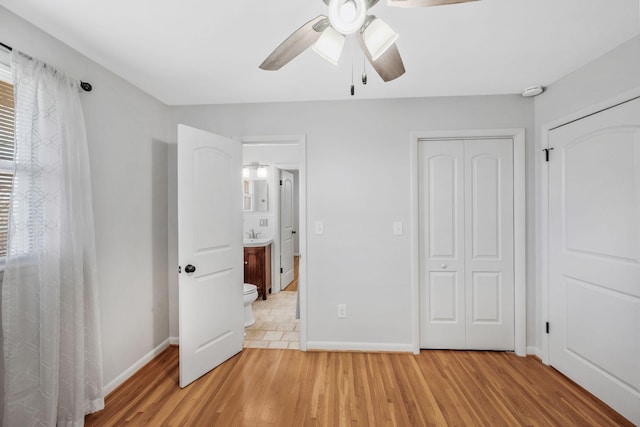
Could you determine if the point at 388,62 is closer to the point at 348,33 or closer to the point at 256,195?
the point at 348,33

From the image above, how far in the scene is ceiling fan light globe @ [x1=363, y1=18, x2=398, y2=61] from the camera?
1.09 metres

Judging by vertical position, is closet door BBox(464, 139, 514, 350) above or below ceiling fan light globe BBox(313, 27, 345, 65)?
below

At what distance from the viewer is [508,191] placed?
2387mm

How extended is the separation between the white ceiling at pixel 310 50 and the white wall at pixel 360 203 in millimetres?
220

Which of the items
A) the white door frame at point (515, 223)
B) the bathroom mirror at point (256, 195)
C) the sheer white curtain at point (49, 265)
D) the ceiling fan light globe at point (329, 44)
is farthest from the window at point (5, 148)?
the bathroom mirror at point (256, 195)

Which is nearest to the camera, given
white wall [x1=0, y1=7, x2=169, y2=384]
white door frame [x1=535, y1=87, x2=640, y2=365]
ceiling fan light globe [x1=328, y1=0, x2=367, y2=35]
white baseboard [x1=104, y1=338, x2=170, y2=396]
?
ceiling fan light globe [x1=328, y1=0, x2=367, y2=35]

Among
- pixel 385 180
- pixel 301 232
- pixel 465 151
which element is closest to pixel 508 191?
pixel 465 151

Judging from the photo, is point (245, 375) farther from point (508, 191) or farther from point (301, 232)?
point (508, 191)

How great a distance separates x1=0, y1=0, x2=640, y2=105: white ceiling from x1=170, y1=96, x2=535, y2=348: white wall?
0.22 meters

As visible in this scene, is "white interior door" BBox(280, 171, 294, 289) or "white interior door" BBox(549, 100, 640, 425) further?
"white interior door" BBox(280, 171, 294, 289)

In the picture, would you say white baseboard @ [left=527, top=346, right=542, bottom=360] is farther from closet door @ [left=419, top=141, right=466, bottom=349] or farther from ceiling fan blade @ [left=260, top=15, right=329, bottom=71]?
ceiling fan blade @ [left=260, top=15, right=329, bottom=71]

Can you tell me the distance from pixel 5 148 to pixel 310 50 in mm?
1711

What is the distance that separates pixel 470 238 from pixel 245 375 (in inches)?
87.4

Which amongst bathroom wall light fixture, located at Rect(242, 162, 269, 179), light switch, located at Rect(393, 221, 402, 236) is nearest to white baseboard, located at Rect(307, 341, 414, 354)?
light switch, located at Rect(393, 221, 402, 236)
